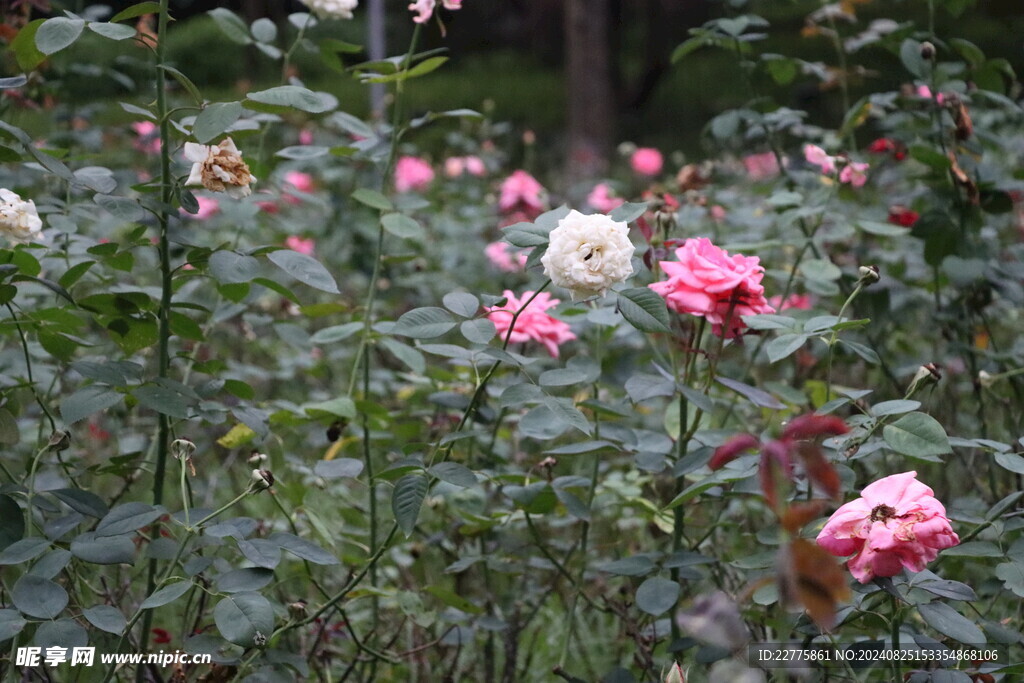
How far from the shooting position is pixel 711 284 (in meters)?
0.91

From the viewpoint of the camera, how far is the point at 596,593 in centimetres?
156

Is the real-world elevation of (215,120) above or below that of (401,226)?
above

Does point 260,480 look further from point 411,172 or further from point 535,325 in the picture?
point 411,172

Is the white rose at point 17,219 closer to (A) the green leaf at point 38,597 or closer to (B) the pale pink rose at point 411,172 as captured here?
(A) the green leaf at point 38,597

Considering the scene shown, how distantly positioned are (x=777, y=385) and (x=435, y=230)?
1.70 m

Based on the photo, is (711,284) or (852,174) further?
(852,174)

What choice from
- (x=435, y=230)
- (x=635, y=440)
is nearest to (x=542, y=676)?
(x=635, y=440)

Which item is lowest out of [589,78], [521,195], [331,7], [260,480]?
[589,78]

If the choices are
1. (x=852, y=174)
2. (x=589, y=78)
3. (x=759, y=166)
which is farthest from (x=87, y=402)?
(x=589, y=78)

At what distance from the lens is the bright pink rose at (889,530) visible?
73 centimetres

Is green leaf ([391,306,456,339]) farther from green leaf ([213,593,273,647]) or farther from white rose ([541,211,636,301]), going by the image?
green leaf ([213,593,273,647])

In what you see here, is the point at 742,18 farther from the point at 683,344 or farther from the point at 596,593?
the point at 596,593

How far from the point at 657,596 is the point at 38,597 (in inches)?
24.5

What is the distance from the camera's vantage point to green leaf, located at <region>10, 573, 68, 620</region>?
0.79 metres
